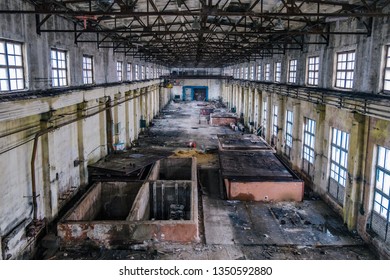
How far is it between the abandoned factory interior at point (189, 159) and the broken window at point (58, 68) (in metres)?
0.07

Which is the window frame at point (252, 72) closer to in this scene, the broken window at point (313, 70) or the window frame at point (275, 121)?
the window frame at point (275, 121)

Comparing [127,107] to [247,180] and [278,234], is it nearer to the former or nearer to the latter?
[247,180]

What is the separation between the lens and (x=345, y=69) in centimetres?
1205

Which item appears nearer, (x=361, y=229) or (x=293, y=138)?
(x=361, y=229)

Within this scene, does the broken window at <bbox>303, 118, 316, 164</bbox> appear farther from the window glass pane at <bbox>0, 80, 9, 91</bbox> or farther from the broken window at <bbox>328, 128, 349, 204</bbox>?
the window glass pane at <bbox>0, 80, 9, 91</bbox>

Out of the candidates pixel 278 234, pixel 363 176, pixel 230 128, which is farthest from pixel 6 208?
pixel 230 128

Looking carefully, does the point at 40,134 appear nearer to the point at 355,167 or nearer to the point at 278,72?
the point at 355,167

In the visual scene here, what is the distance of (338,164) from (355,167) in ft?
5.97

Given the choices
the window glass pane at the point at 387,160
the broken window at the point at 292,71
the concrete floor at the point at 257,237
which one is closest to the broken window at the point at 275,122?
the broken window at the point at 292,71

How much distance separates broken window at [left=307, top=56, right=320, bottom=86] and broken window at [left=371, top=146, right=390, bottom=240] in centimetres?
592

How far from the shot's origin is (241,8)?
12.8m

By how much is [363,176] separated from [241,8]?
733cm

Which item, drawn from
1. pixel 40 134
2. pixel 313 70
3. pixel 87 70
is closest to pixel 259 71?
pixel 313 70

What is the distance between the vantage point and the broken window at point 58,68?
11328mm
